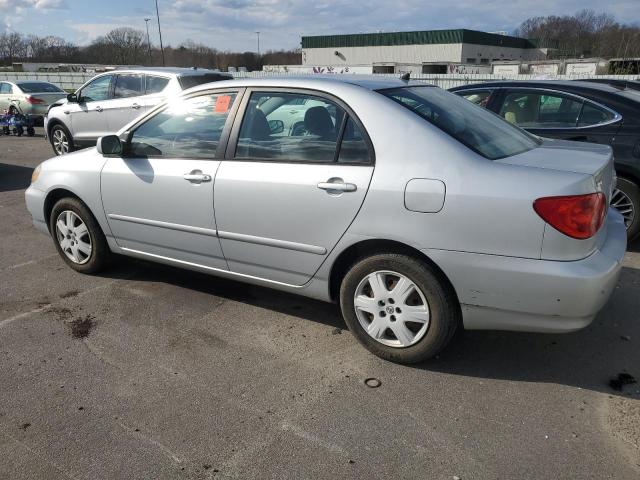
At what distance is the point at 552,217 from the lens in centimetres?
266

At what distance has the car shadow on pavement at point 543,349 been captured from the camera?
318 cm

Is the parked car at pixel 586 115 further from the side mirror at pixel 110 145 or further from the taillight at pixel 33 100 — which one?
the taillight at pixel 33 100

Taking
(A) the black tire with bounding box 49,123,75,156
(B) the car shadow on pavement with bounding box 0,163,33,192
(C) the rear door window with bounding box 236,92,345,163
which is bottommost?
(B) the car shadow on pavement with bounding box 0,163,33,192

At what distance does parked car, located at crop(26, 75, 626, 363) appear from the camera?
274 centimetres

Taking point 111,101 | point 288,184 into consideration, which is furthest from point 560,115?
point 111,101

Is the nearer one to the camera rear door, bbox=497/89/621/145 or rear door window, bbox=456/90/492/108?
rear door, bbox=497/89/621/145

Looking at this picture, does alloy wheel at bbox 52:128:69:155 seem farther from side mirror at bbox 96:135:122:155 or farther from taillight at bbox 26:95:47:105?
side mirror at bbox 96:135:122:155

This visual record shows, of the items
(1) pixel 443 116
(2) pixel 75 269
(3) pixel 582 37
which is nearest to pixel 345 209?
(1) pixel 443 116

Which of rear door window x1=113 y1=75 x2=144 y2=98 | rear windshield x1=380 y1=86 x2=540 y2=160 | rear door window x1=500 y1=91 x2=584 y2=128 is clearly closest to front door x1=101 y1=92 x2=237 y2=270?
rear windshield x1=380 y1=86 x2=540 y2=160

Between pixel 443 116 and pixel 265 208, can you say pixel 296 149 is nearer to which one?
pixel 265 208

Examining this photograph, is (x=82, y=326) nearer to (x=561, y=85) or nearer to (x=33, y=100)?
(x=561, y=85)

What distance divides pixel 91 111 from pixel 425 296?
30.6 ft

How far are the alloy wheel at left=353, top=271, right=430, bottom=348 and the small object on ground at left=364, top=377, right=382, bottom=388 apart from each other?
24 centimetres

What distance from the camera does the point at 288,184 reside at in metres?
3.33
